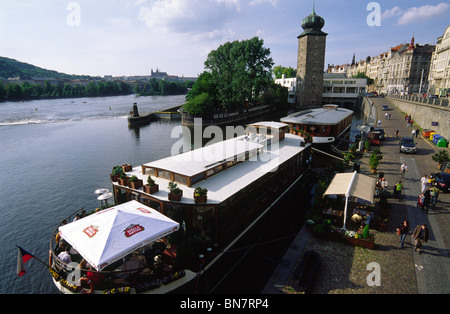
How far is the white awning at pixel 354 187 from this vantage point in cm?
1573

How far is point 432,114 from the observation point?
39438 millimetres

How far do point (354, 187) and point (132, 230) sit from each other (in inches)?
532

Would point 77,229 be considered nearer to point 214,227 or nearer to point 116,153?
point 214,227

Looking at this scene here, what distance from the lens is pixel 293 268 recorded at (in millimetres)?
12492

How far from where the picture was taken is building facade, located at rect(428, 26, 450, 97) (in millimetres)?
74000

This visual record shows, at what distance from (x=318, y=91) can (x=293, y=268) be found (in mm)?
88315

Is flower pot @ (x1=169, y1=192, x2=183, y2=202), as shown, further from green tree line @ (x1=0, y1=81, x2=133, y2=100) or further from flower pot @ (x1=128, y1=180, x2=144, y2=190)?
green tree line @ (x1=0, y1=81, x2=133, y2=100)

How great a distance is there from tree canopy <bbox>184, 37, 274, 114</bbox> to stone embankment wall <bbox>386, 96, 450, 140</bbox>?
106ft

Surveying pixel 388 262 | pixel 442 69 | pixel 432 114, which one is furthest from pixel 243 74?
pixel 442 69

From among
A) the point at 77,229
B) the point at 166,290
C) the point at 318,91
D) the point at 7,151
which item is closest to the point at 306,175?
the point at 166,290

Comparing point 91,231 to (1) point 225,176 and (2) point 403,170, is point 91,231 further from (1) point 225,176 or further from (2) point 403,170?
(2) point 403,170

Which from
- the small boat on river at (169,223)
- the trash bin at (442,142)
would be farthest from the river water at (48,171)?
the trash bin at (442,142)
